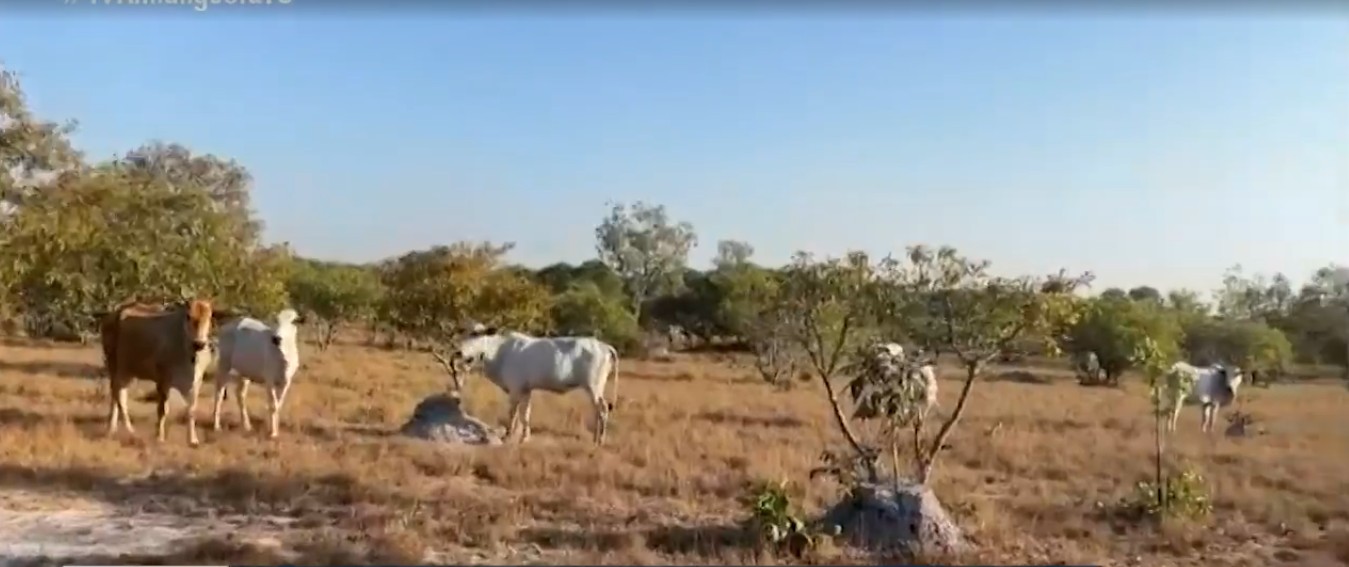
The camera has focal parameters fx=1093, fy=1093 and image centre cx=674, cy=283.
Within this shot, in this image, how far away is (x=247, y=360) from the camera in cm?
1224

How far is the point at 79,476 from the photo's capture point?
8680 mm

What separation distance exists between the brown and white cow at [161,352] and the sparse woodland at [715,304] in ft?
8.21

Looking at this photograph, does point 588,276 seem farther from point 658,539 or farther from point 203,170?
point 658,539

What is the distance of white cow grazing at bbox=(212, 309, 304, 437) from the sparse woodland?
292cm

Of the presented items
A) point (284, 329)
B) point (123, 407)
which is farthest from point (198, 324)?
point (123, 407)

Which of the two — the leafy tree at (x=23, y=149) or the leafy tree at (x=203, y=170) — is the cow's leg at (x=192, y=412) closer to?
the leafy tree at (x=23, y=149)

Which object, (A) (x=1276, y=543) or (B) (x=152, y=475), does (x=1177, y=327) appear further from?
(B) (x=152, y=475)

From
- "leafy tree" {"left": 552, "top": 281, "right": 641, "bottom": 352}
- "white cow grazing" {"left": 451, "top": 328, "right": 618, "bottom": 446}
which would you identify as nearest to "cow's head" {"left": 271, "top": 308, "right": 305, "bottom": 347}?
"white cow grazing" {"left": 451, "top": 328, "right": 618, "bottom": 446}

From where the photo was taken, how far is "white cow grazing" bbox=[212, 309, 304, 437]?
465 inches

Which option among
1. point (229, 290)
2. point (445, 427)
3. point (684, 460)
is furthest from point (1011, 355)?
point (229, 290)

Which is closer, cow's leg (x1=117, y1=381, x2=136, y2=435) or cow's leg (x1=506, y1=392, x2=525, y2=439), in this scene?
cow's leg (x1=117, y1=381, x2=136, y2=435)

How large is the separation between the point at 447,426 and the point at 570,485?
290 cm

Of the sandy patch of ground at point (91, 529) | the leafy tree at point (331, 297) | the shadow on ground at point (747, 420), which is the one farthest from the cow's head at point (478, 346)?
the leafy tree at point (331, 297)

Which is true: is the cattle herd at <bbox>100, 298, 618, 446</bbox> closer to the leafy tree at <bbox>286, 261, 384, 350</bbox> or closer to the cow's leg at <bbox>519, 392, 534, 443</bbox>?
the cow's leg at <bbox>519, 392, 534, 443</bbox>
